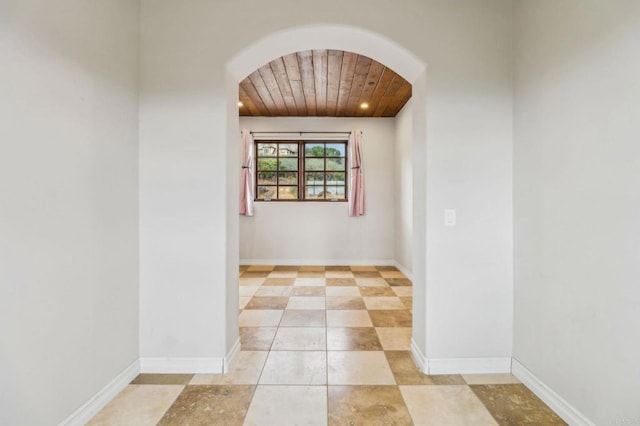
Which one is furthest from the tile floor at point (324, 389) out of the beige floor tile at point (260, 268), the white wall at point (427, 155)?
the beige floor tile at point (260, 268)

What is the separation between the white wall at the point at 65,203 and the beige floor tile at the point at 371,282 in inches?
118

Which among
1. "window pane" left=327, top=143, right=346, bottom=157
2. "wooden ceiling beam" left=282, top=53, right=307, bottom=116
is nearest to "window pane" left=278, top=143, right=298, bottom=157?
"window pane" left=327, top=143, right=346, bottom=157

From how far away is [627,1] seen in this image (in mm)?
1312

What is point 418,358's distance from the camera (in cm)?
223

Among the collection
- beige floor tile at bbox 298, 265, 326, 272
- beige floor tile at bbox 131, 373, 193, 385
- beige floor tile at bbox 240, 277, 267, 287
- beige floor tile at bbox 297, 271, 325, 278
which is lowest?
beige floor tile at bbox 131, 373, 193, 385

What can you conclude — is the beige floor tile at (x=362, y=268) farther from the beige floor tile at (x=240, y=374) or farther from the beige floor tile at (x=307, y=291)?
the beige floor tile at (x=240, y=374)

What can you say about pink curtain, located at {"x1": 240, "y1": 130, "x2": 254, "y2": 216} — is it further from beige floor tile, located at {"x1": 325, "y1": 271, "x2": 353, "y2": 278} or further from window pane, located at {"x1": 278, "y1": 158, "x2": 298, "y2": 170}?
beige floor tile, located at {"x1": 325, "y1": 271, "x2": 353, "y2": 278}

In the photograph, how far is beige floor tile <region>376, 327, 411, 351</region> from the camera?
8.19 feet

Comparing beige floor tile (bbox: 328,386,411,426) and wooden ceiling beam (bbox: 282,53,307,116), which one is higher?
wooden ceiling beam (bbox: 282,53,307,116)

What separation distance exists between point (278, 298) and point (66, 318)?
2440 millimetres

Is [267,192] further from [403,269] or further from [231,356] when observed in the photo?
[231,356]

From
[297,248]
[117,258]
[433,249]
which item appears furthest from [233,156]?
[297,248]

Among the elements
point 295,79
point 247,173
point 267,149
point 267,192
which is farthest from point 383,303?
point 267,149

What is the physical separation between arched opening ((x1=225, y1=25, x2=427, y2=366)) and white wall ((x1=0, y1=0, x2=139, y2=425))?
2.02 feet
